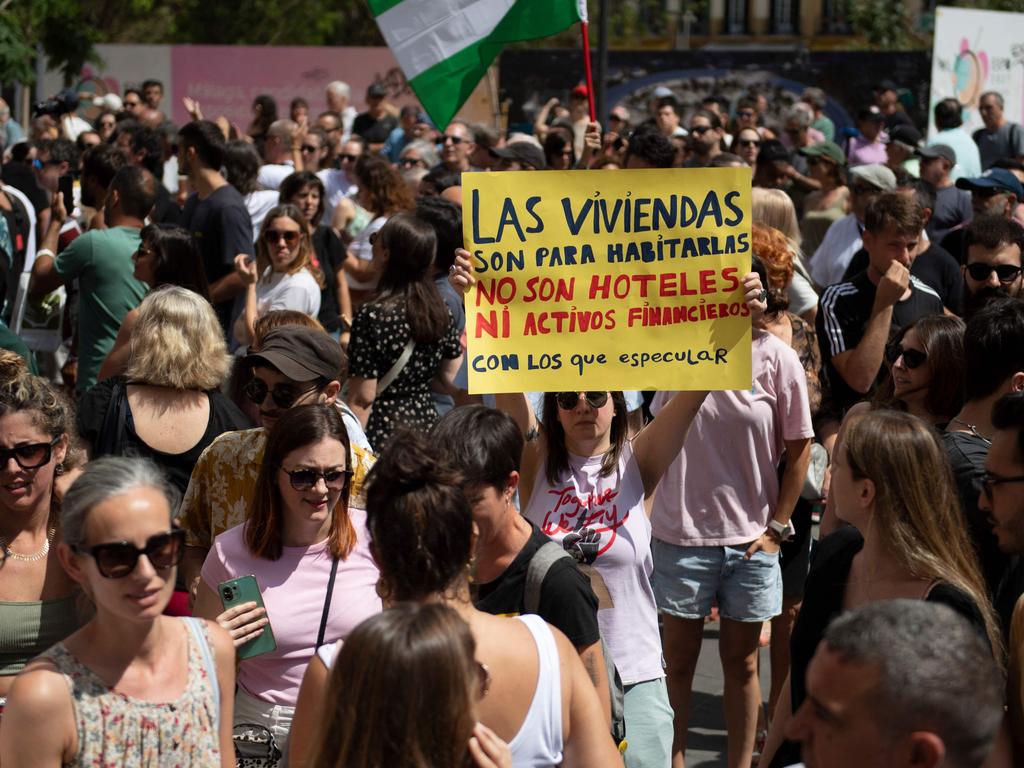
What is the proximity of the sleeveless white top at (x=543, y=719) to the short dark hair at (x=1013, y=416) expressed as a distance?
1.35 meters

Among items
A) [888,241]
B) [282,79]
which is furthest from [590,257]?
[282,79]

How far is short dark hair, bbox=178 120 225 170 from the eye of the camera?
8.26 meters

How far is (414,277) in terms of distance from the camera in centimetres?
610

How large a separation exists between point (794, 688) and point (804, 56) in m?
19.2

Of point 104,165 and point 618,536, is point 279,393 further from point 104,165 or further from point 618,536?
point 104,165

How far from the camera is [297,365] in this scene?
450 cm

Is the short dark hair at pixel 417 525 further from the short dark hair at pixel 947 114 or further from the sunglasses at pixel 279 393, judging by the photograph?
the short dark hair at pixel 947 114

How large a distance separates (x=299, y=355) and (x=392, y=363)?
1448 millimetres

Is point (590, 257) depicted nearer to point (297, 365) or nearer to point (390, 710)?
point (297, 365)

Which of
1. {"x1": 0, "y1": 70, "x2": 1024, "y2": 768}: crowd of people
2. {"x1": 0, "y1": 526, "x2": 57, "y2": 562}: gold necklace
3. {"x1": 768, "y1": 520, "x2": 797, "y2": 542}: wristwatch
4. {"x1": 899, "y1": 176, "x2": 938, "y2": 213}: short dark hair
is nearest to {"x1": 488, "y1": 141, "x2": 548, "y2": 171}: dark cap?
{"x1": 0, "y1": 70, "x2": 1024, "y2": 768}: crowd of people

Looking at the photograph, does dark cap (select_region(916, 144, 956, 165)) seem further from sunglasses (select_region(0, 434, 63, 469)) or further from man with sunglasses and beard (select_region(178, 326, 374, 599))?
sunglasses (select_region(0, 434, 63, 469))

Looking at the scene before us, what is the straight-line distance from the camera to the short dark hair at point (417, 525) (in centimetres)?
283

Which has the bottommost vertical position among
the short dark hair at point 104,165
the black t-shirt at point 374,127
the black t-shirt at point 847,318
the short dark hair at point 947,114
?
the black t-shirt at point 847,318

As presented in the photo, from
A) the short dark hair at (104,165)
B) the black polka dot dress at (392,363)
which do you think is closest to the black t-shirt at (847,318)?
the black polka dot dress at (392,363)
